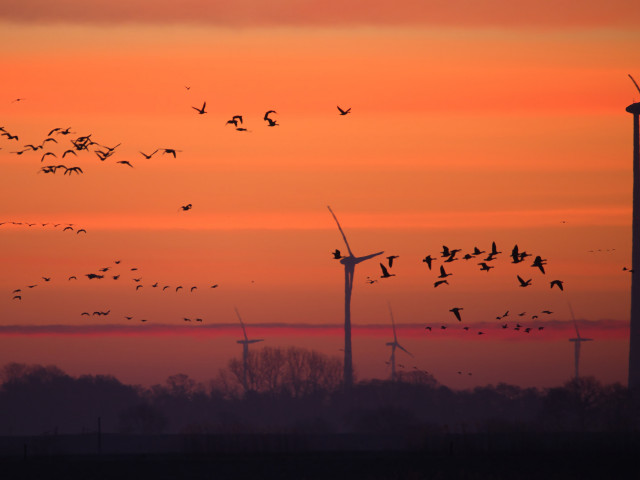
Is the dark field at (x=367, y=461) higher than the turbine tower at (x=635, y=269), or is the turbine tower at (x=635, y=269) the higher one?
the turbine tower at (x=635, y=269)

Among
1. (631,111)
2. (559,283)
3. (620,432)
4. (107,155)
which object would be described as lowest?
(620,432)

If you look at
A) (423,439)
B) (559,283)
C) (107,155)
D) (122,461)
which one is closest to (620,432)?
(423,439)

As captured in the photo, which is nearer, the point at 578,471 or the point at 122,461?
the point at 578,471

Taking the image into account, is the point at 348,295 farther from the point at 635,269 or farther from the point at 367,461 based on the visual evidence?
the point at 367,461

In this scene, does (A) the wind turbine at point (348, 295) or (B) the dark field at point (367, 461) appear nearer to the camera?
(B) the dark field at point (367, 461)

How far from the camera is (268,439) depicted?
119 meters

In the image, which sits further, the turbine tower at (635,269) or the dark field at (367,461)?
the turbine tower at (635,269)

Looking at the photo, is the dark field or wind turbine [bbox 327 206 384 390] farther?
wind turbine [bbox 327 206 384 390]

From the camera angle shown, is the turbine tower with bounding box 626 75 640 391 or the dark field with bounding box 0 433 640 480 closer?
the dark field with bounding box 0 433 640 480

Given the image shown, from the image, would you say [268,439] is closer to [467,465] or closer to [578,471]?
[467,465]

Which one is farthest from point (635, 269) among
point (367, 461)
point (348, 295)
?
point (367, 461)

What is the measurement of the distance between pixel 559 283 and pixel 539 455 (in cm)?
2990

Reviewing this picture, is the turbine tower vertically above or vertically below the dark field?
above

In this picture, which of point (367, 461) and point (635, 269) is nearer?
point (367, 461)
